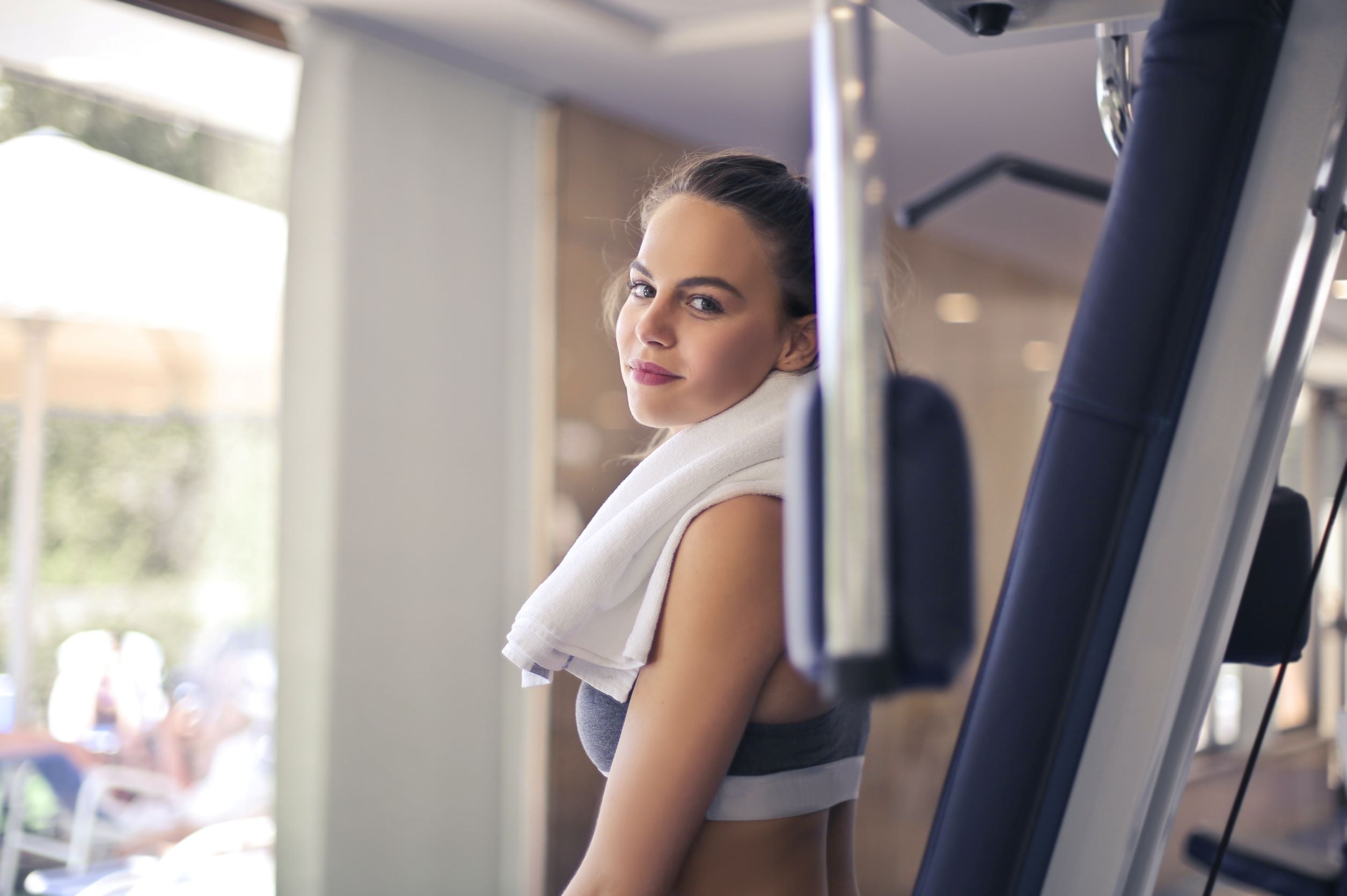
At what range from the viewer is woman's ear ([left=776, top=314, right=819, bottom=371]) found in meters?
0.78

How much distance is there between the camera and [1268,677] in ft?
3.02

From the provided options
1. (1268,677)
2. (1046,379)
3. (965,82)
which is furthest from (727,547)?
(1046,379)

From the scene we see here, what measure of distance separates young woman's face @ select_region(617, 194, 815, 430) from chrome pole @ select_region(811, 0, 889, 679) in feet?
0.89

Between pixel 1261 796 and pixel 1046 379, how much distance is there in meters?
2.88

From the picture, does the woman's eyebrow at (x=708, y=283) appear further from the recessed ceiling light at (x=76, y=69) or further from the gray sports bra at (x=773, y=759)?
the recessed ceiling light at (x=76, y=69)

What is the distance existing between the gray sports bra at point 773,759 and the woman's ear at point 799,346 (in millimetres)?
231

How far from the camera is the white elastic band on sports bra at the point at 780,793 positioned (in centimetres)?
73

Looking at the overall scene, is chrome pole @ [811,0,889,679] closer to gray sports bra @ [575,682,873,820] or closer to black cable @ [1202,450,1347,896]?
gray sports bra @ [575,682,873,820]

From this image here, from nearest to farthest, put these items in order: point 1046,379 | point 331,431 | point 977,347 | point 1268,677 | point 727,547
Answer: point 727,547, point 1268,677, point 331,431, point 977,347, point 1046,379

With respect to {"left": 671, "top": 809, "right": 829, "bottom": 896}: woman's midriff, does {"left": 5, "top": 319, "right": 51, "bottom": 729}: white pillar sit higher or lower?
lower

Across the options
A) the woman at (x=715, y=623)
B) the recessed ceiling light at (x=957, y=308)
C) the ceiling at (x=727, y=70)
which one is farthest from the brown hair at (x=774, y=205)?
the recessed ceiling light at (x=957, y=308)

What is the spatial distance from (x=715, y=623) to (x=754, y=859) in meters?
0.18

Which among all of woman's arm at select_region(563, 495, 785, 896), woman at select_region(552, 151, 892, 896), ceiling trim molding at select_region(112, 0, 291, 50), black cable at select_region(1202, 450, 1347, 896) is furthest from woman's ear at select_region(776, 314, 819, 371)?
ceiling trim molding at select_region(112, 0, 291, 50)

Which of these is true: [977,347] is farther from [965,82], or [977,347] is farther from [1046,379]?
[965,82]
